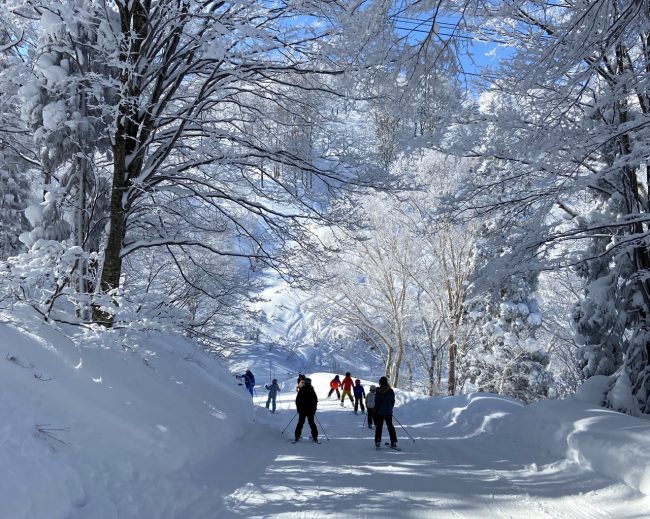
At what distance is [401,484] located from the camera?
21.7ft

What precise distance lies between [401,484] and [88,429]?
4.01 m

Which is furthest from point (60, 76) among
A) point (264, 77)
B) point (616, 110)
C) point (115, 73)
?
point (616, 110)

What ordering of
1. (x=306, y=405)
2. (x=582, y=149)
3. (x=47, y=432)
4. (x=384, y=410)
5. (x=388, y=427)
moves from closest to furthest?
(x=47, y=432) < (x=582, y=149) < (x=388, y=427) < (x=384, y=410) < (x=306, y=405)

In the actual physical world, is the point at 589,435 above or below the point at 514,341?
below

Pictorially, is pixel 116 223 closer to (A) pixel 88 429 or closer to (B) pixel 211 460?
(A) pixel 88 429

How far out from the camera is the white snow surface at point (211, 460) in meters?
4.53

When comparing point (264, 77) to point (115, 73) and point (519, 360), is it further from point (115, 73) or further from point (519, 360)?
point (519, 360)

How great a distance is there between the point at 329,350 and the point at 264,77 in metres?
52.4

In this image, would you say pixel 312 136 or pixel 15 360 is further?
pixel 312 136

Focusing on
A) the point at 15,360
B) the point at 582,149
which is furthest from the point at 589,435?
the point at 15,360

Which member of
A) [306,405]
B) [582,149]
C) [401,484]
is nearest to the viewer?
[582,149]

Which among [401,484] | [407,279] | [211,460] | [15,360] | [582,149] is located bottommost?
[401,484]

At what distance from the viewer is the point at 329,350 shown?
59.9 meters

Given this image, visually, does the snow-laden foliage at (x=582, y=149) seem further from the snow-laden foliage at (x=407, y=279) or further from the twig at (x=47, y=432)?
the snow-laden foliage at (x=407, y=279)
